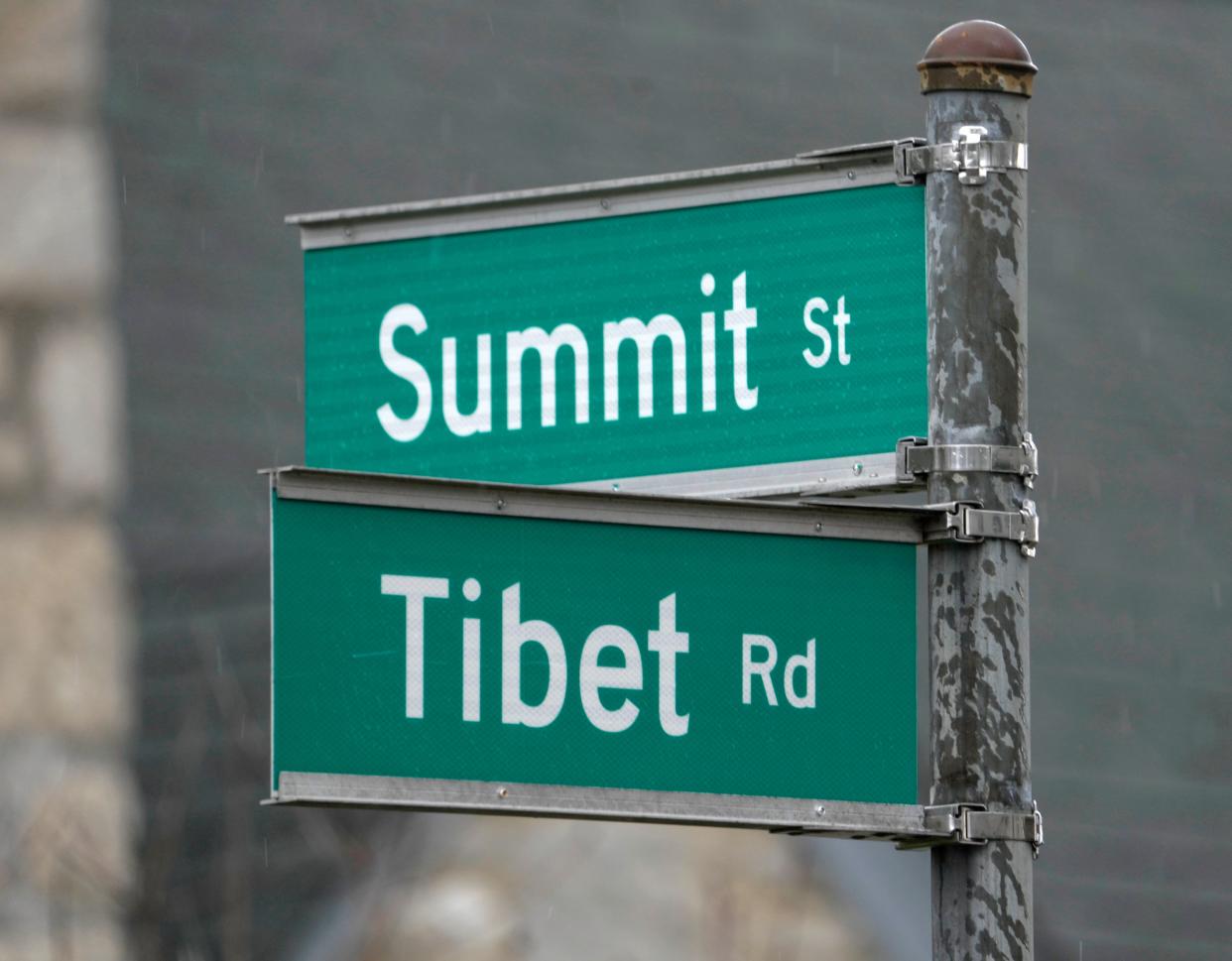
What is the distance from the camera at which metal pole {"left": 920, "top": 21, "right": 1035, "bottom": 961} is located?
3090mm

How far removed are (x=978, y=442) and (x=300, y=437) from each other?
594 cm

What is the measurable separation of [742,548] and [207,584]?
5597 mm

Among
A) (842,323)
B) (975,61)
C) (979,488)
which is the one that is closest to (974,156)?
(975,61)

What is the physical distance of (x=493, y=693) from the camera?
301cm

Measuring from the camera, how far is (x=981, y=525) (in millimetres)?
3133

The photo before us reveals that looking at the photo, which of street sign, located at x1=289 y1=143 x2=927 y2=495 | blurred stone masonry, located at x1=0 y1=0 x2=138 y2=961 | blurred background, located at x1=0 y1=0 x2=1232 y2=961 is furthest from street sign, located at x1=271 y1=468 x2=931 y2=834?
blurred stone masonry, located at x1=0 y1=0 x2=138 y2=961

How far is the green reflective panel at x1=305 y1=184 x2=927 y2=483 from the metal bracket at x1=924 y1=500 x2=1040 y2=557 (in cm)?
15

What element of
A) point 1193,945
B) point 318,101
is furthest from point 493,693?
point 1193,945

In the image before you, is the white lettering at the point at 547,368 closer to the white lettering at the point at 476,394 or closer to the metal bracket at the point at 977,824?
the white lettering at the point at 476,394

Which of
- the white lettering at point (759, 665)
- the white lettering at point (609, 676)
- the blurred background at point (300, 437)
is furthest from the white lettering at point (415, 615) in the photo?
the blurred background at point (300, 437)

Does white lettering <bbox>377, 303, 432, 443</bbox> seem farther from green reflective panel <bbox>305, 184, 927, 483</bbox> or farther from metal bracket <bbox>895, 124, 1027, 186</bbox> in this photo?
metal bracket <bbox>895, 124, 1027, 186</bbox>

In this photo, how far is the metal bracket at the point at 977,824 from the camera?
306cm

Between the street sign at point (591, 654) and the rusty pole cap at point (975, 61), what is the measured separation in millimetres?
551

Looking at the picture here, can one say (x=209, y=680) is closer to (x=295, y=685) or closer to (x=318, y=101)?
(x=318, y=101)
